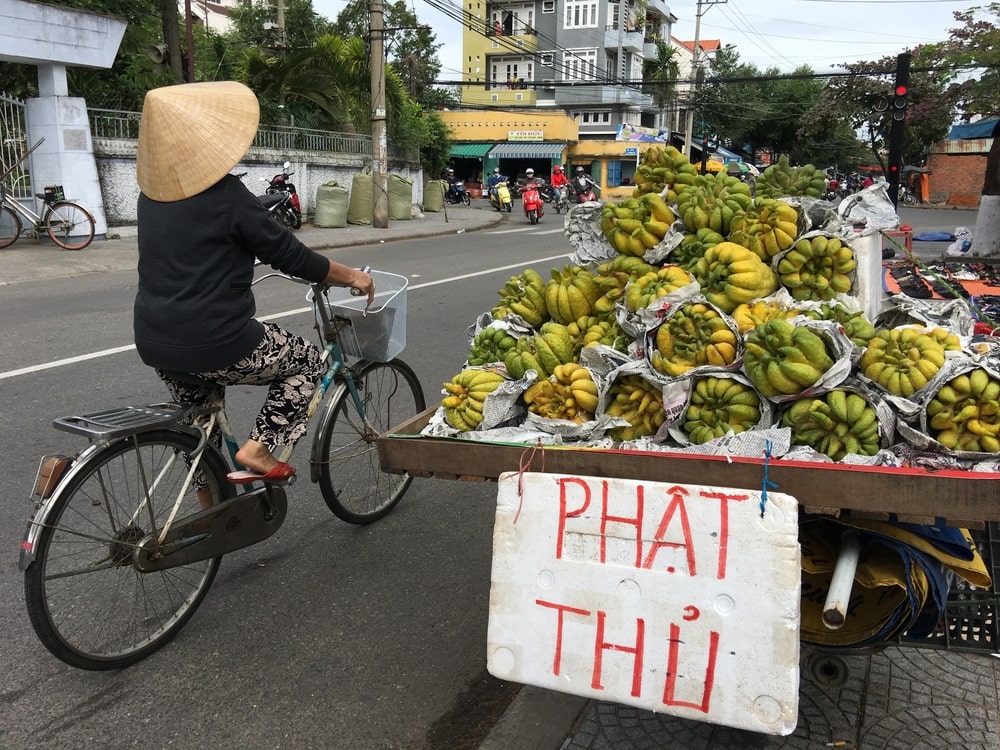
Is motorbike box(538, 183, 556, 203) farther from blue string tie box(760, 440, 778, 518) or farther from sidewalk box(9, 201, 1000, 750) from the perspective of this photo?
blue string tie box(760, 440, 778, 518)

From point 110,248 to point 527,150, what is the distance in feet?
117

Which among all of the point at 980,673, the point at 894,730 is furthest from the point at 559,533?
the point at 980,673

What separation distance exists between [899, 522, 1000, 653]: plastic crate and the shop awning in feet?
147

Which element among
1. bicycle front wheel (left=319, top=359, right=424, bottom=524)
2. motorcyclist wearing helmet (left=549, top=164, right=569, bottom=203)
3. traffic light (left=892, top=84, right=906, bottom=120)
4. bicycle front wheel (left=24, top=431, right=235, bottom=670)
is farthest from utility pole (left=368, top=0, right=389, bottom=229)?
bicycle front wheel (left=24, top=431, right=235, bottom=670)

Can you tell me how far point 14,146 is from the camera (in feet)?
42.3

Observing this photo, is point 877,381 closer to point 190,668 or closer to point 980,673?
point 980,673

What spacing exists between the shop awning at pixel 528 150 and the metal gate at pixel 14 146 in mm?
34893

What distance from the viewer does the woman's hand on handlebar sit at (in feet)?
9.82

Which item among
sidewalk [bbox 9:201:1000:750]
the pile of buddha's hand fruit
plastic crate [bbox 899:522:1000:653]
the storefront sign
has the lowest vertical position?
sidewalk [bbox 9:201:1000:750]

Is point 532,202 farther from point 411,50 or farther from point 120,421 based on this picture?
point 411,50

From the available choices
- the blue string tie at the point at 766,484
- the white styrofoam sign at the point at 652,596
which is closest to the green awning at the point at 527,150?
the blue string tie at the point at 766,484

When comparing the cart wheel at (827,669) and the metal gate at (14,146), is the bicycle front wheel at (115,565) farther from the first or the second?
the metal gate at (14,146)

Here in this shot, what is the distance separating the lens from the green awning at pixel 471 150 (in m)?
47.2

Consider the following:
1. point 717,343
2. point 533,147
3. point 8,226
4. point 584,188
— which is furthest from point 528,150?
point 717,343
